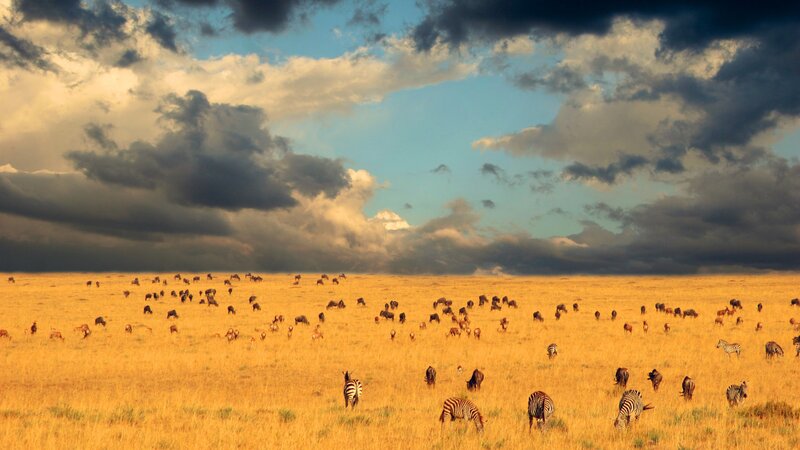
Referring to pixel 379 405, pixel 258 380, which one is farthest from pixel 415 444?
pixel 258 380

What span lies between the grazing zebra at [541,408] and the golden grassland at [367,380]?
48 centimetres

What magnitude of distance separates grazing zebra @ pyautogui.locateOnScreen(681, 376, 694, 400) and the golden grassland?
16.7 inches

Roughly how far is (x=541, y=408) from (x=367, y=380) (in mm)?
12300

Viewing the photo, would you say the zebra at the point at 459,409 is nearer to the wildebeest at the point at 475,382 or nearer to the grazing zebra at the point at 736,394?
the wildebeest at the point at 475,382

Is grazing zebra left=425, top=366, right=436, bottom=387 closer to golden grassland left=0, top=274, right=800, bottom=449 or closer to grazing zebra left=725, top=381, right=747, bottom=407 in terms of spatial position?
golden grassland left=0, top=274, right=800, bottom=449

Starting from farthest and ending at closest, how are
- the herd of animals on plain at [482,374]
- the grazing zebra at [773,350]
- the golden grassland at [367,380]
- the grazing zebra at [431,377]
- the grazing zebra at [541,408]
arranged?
the grazing zebra at [773,350], the grazing zebra at [431,377], the herd of animals on plain at [482,374], the grazing zebra at [541,408], the golden grassland at [367,380]

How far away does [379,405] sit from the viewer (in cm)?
2189

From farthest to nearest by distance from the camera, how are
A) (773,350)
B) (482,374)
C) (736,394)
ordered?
1. (773,350)
2. (482,374)
3. (736,394)

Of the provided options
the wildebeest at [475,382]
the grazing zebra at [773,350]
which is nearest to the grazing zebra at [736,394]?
the wildebeest at [475,382]

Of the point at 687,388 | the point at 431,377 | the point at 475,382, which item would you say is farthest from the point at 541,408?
the point at 431,377

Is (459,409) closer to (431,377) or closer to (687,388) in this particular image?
(431,377)

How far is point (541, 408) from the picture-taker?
16.3 meters

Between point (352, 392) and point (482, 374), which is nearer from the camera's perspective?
point (352, 392)

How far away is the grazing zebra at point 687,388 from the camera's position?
885 inches
